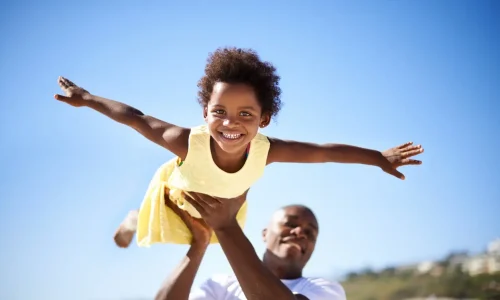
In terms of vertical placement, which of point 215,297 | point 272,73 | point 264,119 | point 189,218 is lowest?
point 215,297

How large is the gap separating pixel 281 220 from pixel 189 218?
1.35 metres

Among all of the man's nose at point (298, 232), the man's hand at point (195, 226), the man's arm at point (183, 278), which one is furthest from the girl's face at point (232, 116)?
the man's nose at point (298, 232)

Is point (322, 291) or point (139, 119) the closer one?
point (139, 119)

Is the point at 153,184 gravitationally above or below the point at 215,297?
above

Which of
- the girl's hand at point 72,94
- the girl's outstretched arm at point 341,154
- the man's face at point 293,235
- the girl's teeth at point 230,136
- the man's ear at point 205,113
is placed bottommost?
the man's face at point 293,235

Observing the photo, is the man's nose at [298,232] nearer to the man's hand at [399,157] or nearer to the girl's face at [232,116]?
the man's hand at [399,157]

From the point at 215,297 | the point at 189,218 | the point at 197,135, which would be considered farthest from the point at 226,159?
the point at 215,297

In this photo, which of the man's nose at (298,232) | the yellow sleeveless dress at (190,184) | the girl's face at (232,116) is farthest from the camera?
the man's nose at (298,232)

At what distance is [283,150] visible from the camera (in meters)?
4.70

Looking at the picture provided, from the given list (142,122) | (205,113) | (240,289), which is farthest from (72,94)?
(240,289)

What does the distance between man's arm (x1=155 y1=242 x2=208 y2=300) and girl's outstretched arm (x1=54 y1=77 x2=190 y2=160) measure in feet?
2.99

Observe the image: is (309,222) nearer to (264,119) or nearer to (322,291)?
(322,291)

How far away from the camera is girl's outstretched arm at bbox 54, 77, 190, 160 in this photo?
4.47 m

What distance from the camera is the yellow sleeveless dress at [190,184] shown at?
4461 mm
